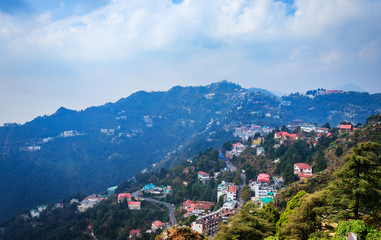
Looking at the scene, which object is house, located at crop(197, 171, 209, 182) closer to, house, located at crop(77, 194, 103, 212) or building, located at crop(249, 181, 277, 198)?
building, located at crop(249, 181, 277, 198)

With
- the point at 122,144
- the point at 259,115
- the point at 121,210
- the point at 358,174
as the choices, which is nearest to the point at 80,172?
the point at 122,144

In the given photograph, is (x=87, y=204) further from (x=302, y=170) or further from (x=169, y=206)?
(x=302, y=170)

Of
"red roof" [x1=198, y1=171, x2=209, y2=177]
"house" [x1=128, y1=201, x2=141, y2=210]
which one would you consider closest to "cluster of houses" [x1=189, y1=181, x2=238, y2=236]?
"red roof" [x1=198, y1=171, x2=209, y2=177]

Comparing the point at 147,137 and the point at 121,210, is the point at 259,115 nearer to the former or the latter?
the point at 147,137

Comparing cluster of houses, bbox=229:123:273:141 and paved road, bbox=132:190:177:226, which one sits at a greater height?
cluster of houses, bbox=229:123:273:141

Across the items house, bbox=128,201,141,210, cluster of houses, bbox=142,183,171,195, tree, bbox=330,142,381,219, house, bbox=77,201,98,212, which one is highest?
tree, bbox=330,142,381,219

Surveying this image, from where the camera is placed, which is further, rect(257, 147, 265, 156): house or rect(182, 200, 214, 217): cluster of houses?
rect(257, 147, 265, 156): house

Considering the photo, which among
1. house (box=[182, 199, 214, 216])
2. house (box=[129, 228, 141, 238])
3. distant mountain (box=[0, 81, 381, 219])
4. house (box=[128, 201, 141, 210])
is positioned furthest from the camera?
distant mountain (box=[0, 81, 381, 219])
